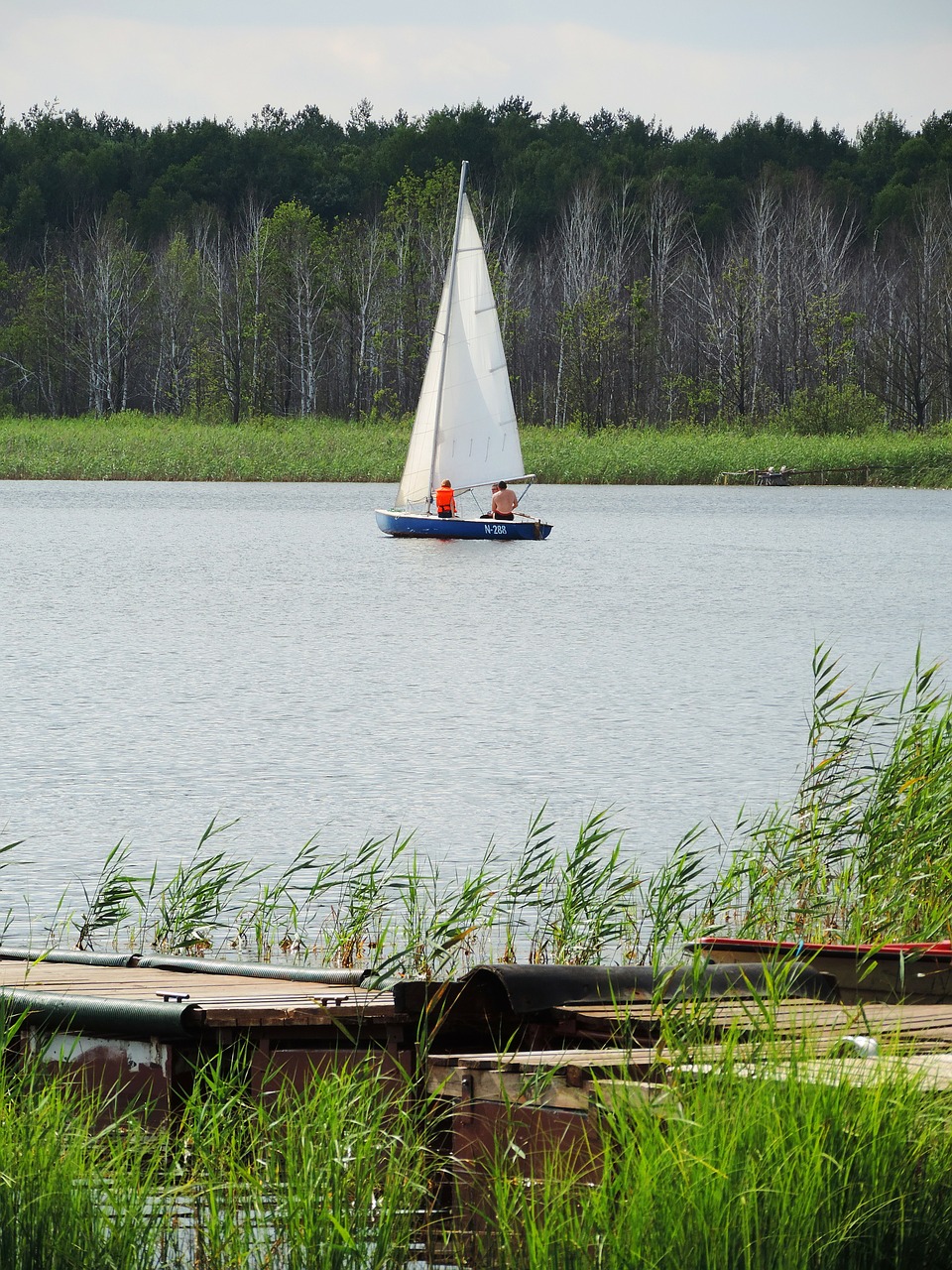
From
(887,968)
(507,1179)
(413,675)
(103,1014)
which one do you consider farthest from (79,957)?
(413,675)

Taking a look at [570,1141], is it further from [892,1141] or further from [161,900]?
[161,900]

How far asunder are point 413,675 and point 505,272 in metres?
55.6

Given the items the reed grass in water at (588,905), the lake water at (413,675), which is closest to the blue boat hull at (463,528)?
the lake water at (413,675)

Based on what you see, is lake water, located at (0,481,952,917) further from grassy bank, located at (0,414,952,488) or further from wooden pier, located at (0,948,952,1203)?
grassy bank, located at (0,414,952,488)

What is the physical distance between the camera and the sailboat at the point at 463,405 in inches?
1372

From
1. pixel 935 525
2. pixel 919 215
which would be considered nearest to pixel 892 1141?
pixel 935 525

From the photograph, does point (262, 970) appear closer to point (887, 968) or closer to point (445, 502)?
point (887, 968)

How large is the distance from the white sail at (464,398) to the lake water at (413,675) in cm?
155

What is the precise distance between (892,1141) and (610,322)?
231 ft

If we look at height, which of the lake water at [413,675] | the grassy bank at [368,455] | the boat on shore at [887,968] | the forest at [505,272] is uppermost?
the forest at [505,272]

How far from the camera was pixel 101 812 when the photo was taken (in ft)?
38.0

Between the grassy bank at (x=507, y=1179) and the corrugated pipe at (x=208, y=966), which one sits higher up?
the grassy bank at (x=507, y=1179)

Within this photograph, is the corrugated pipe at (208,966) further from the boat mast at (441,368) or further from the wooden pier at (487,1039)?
the boat mast at (441,368)

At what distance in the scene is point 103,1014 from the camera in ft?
16.5
